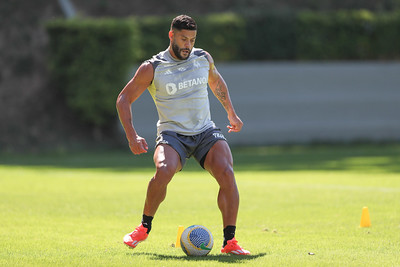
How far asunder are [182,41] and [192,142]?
3.71 feet

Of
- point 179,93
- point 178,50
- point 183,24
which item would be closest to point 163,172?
point 179,93

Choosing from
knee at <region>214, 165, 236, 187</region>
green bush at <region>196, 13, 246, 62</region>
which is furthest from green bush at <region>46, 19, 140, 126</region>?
knee at <region>214, 165, 236, 187</region>

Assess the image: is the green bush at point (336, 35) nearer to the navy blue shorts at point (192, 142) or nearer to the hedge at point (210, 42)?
the hedge at point (210, 42)

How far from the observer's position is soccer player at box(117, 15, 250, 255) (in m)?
8.19

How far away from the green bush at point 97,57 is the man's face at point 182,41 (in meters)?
19.8

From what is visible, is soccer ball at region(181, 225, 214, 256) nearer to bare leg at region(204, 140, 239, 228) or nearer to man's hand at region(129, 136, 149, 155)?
bare leg at region(204, 140, 239, 228)

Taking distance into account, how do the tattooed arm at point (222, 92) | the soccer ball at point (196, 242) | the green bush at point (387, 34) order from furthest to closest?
the green bush at point (387, 34), the tattooed arm at point (222, 92), the soccer ball at point (196, 242)

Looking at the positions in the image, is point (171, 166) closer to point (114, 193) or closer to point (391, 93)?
point (114, 193)

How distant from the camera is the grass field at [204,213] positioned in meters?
7.89

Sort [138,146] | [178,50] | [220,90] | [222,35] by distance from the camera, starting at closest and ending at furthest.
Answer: [138,146]
[178,50]
[220,90]
[222,35]

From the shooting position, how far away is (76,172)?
19.9 meters

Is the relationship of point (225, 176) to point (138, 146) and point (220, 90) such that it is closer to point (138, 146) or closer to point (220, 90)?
point (138, 146)

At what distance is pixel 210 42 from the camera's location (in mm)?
29719

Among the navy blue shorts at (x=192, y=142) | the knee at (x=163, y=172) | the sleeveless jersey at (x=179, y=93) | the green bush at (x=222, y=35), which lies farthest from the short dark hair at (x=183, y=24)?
the green bush at (x=222, y=35)
